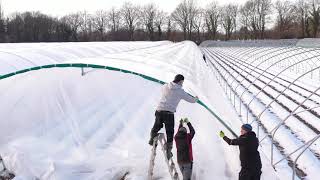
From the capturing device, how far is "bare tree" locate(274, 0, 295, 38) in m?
76.8

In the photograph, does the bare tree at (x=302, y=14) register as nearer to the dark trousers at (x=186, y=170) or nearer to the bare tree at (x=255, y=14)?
the bare tree at (x=255, y=14)

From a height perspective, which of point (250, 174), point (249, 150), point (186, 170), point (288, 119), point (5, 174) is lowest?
point (5, 174)

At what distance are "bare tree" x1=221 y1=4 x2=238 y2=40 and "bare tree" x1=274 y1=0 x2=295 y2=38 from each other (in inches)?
352

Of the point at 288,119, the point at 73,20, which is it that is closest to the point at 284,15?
the point at 73,20

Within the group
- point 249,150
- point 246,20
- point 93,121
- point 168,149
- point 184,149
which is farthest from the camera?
point 246,20

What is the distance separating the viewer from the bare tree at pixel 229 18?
8481 centimetres

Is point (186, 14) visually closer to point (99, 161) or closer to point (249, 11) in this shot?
point (249, 11)

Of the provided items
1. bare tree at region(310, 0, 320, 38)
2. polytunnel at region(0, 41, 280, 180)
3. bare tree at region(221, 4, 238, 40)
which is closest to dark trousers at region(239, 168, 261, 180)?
polytunnel at region(0, 41, 280, 180)

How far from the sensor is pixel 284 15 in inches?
3152

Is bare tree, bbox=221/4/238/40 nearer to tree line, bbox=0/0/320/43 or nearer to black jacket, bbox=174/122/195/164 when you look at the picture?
tree line, bbox=0/0/320/43

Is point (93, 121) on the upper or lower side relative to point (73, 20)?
lower

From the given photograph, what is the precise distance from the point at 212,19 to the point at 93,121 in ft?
254

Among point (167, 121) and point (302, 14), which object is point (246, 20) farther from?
point (167, 121)

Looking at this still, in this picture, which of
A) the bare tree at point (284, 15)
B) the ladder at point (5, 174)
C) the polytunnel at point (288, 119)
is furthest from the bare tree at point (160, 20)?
the ladder at point (5, 174)
